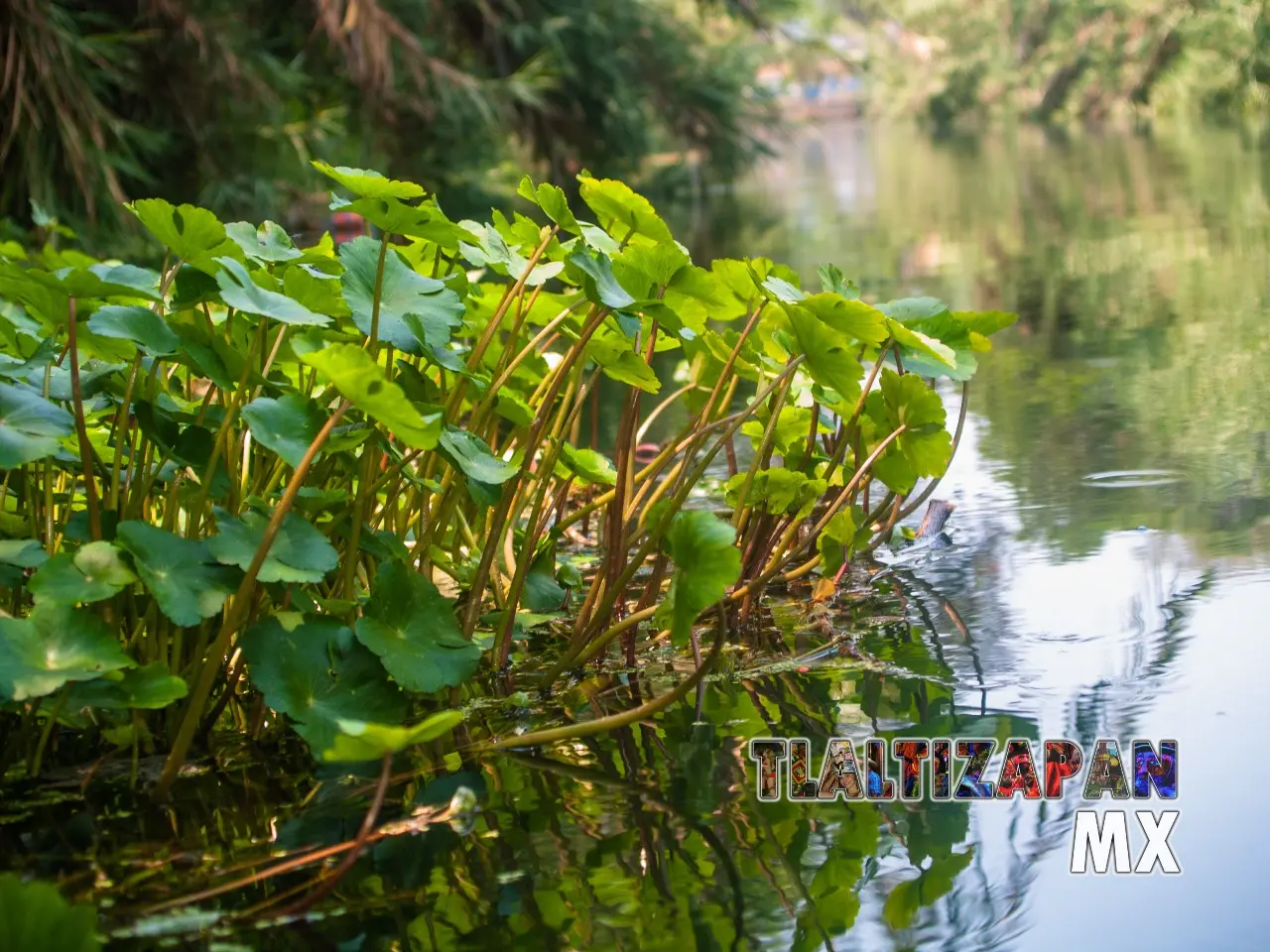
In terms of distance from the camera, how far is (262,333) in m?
1.37

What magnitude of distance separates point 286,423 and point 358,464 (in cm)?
21

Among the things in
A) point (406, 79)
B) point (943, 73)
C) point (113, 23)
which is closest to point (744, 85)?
point (406, 79)

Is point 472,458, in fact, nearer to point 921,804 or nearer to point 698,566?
point 698,566

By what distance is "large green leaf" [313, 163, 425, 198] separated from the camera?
1.35 meters

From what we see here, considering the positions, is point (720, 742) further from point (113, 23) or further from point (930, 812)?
point (113, 23)

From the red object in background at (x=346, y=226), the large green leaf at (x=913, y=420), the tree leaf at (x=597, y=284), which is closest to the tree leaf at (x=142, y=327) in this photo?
the tree leaf at (x=597, y=284)

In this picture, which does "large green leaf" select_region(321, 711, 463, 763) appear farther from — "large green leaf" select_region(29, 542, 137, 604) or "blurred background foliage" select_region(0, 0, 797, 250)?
"blurred background foliage" select_region(0, 0, 797, 250)

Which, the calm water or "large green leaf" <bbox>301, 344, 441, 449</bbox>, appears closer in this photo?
the calm water

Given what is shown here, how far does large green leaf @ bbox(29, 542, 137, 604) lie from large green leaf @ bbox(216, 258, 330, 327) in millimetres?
216

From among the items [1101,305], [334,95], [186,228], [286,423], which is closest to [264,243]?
[186,228]

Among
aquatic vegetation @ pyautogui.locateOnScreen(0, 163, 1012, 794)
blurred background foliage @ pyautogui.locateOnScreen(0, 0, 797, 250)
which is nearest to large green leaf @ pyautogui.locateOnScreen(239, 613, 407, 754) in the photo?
aquatic vegetation @ pyautogui.locateOnScreen(0, 163, 1012, 794)

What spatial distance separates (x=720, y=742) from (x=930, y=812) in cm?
22

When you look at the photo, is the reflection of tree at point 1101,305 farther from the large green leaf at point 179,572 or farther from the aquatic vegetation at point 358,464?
the large green leaf at point 179,572

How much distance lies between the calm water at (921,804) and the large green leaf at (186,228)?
44 cm
